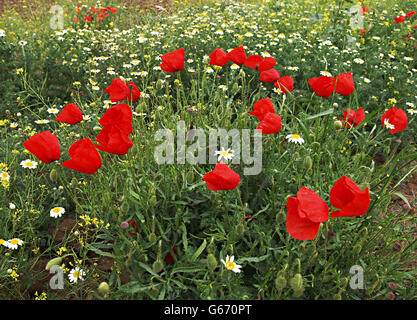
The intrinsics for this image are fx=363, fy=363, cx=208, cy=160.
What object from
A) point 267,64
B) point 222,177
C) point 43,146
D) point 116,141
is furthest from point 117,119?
point 267,64

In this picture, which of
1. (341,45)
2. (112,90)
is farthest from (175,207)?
(341,45)

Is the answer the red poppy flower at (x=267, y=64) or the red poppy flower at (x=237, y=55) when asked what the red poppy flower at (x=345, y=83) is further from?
the red poppy flower at (x=237, y=55)

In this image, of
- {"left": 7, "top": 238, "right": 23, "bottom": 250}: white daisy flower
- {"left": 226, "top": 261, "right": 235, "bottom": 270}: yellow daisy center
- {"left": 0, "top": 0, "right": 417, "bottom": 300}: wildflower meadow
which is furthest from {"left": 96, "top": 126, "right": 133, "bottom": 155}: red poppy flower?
{"left": 7, "top": 238, "right": 23, "bottom": 250}: white daisy flower

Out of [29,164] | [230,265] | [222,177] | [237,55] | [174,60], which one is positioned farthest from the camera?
[29,164]

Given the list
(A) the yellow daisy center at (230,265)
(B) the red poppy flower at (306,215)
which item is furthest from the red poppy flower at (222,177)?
(A) the yellow daisy center at (230,265)

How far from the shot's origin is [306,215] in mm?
1223

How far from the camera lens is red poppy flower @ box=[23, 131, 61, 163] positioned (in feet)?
5.01

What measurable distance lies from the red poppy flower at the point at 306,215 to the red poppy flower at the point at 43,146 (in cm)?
103

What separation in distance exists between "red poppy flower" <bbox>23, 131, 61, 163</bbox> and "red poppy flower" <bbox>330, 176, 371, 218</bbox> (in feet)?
3.83

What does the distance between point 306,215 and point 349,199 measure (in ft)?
0.59

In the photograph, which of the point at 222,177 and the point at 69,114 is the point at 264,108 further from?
the point at 69,114

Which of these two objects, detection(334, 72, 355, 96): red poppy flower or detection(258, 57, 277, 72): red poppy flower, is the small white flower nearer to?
detection(258, 57, 277, 72): red poppy flower

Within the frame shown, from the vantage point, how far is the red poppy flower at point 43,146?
1.53 meters

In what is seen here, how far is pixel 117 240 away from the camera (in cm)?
184
